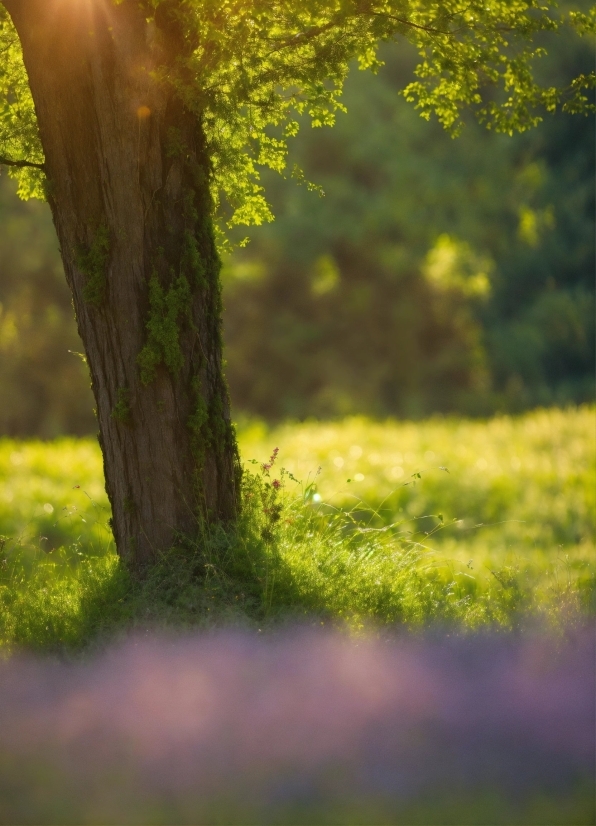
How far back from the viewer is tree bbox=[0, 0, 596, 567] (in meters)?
5.57

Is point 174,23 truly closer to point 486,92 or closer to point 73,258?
point 73,258

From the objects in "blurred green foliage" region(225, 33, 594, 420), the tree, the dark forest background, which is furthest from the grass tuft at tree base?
"blurred green foliage" region(225, 33, 594, 420)

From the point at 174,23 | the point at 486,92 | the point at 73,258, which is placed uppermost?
the point at 486,92

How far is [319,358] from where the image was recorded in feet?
113

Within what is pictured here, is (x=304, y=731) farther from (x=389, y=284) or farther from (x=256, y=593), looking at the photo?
(x=389, y=284)

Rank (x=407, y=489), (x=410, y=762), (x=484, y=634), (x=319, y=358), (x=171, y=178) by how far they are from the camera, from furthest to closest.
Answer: (x=319, y=358) → (x=407, y=489) → (x=171, y=178) → (x=484, y=634) → (x=410, y=762)

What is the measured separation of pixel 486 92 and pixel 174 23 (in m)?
24.8

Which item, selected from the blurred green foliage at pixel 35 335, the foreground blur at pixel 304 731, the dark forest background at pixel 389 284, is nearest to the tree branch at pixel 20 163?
the foreground blur at pixel 304 731

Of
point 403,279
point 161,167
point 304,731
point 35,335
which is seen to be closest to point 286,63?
point 161,167

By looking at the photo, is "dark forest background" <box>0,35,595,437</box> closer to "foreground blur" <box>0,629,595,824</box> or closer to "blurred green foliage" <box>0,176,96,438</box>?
"blurred green foliage" <box>0,176,96,438</box>

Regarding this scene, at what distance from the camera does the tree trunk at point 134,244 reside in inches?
219

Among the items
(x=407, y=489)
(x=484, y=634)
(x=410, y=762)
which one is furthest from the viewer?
(x=407, y=489)

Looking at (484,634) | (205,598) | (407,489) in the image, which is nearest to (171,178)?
(205,598)

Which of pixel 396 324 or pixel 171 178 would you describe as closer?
pixel 171 178
